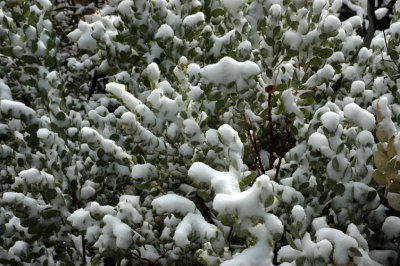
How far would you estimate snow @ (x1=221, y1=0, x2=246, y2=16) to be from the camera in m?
1.60

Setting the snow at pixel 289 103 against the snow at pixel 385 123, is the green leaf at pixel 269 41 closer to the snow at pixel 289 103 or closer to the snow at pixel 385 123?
the snow at pixel 289 103

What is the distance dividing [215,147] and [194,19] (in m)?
0.71

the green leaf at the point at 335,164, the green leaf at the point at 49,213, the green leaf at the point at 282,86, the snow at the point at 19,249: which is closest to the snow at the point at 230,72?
the green leaf at the point at 282,86

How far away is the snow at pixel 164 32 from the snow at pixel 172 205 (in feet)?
2.64

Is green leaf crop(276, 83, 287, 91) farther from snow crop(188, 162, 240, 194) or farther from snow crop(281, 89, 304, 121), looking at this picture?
snow crop(188, 162, 240, 194)

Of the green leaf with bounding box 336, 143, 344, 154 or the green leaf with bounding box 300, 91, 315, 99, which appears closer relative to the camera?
the green leaf with bounding box 336, 143, 344, 154

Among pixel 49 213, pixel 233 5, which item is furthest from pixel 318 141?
pixel 49 213

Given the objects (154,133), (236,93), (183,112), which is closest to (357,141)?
(236,93)

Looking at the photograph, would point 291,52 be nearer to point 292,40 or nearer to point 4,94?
point 292,40

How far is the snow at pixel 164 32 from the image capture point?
180 cm

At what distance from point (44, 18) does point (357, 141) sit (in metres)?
1.83

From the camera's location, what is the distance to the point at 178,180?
1660 millimetres

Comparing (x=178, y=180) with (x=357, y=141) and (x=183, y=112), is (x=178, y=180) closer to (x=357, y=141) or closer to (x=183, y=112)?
(x=183, y=112)

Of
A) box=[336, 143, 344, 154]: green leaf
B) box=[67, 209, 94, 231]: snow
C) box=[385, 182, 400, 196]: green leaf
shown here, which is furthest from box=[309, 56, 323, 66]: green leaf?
box=[67, 209, 94, 231]: snow
